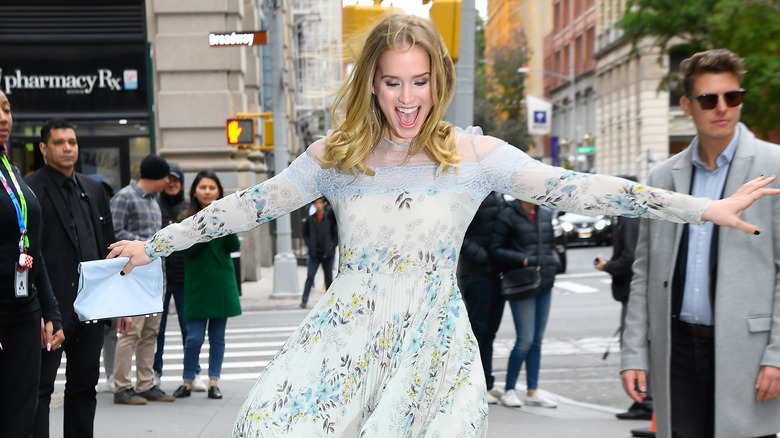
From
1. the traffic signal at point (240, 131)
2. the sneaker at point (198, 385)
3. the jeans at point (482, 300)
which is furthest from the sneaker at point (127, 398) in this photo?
the traffic signal at point (240, 131)

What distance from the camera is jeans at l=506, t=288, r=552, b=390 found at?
8.29 m

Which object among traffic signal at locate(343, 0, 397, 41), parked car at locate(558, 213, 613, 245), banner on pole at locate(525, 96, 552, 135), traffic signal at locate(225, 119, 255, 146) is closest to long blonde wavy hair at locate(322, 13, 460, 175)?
traffic signal at locate(343, 0, 397, 41)

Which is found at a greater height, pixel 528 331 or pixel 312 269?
pixel 528 331

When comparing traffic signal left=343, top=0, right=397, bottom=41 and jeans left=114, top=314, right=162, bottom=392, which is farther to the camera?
jeans left=114, top=314, right=162, bottom=392

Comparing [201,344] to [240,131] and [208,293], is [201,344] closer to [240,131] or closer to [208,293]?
[208,293]

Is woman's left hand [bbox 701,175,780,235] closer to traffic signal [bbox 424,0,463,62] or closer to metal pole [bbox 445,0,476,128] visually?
traffic signal [bbox 424,0,463,62]

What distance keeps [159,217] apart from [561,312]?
7.97m

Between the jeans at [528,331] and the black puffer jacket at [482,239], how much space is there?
379 mm

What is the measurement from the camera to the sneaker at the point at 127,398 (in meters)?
8.33

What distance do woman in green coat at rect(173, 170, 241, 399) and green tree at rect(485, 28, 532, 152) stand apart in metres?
51.6

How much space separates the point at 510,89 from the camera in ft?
210

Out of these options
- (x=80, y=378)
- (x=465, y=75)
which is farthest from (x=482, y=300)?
(x=80, y=378)

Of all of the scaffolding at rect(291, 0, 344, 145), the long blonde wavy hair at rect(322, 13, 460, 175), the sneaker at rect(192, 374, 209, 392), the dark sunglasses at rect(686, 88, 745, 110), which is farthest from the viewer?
the scaffolding at rect(291, 0, 344, 145)

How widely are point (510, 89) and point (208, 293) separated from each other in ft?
187
